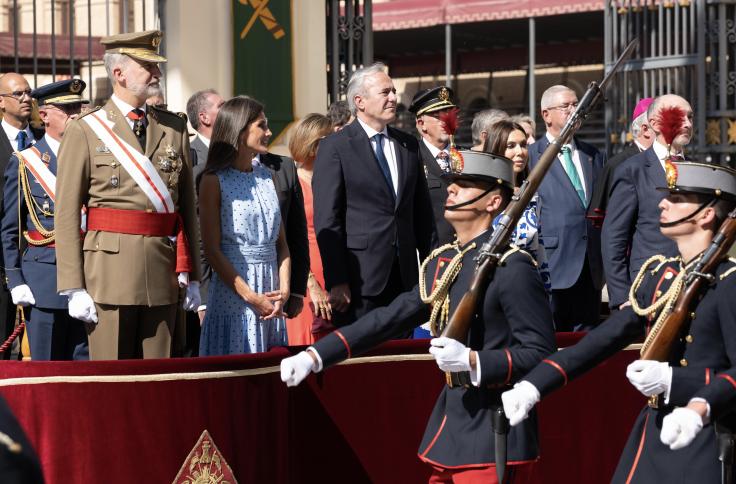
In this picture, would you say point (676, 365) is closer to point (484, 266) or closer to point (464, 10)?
point (484, 266)

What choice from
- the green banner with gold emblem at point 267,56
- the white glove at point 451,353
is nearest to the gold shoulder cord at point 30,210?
the white glove at point 451,353

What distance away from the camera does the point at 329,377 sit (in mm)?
5066

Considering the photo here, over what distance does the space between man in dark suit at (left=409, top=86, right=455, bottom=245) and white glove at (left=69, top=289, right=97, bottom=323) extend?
233cm

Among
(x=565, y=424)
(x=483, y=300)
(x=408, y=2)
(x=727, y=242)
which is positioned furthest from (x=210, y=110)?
(x=408, y=2)

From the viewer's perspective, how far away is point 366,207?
6.32 metres

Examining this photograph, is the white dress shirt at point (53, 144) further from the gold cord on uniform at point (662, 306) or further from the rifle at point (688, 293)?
the rifle at point (688, 293)

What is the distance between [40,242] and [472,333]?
2985 mm

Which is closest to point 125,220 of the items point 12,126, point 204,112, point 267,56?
point 204,112

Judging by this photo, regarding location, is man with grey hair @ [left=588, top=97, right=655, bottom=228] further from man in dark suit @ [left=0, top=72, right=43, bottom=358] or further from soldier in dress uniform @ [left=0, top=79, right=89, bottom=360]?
man in dark suit @ [left=0, top=72, right=43, bottom=358]

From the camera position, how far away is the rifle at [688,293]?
12.1 feet

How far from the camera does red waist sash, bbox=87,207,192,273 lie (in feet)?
17.6

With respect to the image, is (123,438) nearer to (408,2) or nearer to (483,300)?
(483,300)

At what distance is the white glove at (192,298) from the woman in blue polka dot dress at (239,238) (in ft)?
0.63

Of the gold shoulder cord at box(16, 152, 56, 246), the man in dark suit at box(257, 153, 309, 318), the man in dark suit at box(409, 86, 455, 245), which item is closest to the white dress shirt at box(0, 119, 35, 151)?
the gold shoulder cord at box(16, 152, 56, 246)
